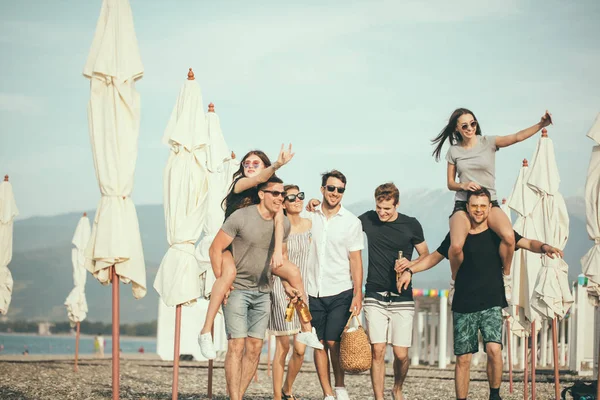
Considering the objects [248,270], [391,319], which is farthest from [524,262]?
[248,270]

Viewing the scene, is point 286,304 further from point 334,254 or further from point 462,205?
point 462,205

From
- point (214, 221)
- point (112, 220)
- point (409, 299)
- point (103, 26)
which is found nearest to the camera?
point (112, 220)

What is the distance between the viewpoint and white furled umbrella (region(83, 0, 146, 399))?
791 centimetres

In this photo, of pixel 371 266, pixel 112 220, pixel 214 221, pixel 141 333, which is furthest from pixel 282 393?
pixel 141 333

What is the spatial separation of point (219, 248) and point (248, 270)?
374mm

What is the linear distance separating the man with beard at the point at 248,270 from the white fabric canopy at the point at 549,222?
6.23 meters

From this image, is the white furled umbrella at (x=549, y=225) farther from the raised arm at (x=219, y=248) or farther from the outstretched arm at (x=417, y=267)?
the raised arm at (x=219, y=248)

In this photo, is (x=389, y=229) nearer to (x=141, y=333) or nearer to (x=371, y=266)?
(x=371, y=266)

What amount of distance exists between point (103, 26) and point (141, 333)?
479 feet

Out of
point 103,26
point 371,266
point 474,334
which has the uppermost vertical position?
point 103,26

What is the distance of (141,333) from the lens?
491 ft

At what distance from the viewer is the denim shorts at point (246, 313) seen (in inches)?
320

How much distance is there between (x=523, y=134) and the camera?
816cm

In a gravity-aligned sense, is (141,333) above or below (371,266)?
below
